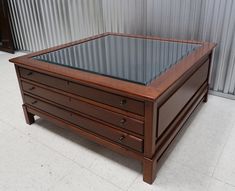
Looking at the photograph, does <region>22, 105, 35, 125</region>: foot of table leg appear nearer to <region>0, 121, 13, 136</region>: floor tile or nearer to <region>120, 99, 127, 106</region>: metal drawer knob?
<region>0, 121, 13, 136</region>: floor tile

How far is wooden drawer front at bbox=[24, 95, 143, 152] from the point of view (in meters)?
1.18

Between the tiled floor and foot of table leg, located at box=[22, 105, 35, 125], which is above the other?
foot of table leg, located at box=[22, 105, 35, 125]

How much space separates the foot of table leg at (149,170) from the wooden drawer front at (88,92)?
276mm

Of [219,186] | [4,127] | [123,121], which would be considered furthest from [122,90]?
[4,127]

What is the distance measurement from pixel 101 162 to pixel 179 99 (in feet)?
1.99

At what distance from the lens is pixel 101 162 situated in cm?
138

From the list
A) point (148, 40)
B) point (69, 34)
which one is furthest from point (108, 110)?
point (69, 34)

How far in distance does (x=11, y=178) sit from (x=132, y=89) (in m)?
0.88

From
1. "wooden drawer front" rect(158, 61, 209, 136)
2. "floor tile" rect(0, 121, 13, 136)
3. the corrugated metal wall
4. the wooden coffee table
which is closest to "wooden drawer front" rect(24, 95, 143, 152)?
the wooden coffee table

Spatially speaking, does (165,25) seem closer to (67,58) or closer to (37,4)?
(67,58)

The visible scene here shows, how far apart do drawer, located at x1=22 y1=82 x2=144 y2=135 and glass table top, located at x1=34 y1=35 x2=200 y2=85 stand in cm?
19

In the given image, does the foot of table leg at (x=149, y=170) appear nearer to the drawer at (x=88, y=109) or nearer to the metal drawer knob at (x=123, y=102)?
the drawer at (x=88, y=109)

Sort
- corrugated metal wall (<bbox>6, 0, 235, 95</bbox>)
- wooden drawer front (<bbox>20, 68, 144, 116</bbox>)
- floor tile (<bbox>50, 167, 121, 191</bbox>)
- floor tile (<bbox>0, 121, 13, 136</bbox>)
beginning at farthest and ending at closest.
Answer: corrugated metal wall (<bbox>6, 0, 235, 95</bbox>)
floor tile (<bbox>0, 121, 13, 136</bbox>)
floor tile (<bbox>50, 167, 121, 191</bbox>)
wooden drawer front (<bbox>20, 68, 144, 116</bbox>)

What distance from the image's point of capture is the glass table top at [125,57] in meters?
1.22
